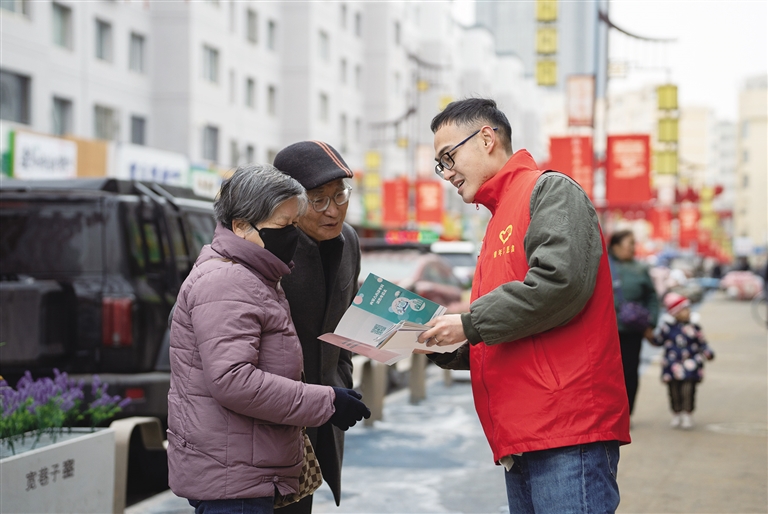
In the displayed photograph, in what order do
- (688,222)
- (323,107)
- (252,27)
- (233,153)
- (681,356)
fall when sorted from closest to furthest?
(681,356)
(233,153)
(252,27)
(323,107)
(688,222)

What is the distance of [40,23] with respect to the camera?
23562 mm

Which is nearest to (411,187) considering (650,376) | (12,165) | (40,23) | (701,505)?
(40,23)

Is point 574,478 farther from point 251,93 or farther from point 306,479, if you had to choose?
point 251,93

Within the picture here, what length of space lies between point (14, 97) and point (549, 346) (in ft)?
75.9

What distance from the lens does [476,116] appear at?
3.06 m

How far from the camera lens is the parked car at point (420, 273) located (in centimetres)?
1392

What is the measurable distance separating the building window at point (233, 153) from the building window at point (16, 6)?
12702 millimetres

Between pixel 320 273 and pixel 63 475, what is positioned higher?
pixel 320 273

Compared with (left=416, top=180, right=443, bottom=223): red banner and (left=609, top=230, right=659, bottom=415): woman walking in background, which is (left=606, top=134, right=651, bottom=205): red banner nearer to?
(left=609, top=230, right=659, bottom=415): woman walking in background

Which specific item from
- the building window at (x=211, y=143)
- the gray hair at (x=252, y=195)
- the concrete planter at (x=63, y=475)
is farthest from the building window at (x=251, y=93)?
the gray hair at (x=252, y=195)

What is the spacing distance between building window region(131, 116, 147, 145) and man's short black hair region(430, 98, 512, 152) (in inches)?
1138

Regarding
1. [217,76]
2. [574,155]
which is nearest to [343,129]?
[217,76]

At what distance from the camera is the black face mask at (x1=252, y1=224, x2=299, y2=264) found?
292 cm

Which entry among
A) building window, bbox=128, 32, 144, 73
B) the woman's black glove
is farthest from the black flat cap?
building window, bbox=128, 32, 144, 73
